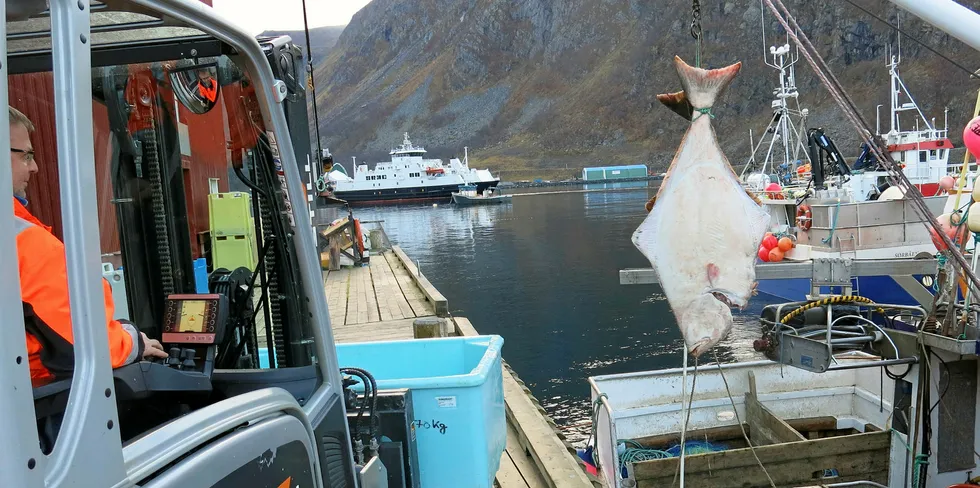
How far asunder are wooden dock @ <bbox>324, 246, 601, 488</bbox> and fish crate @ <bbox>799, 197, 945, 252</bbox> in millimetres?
9386

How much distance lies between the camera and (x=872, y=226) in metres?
15.4

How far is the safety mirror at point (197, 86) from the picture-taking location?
2438 mm

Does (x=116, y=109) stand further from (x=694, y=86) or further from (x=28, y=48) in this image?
(x=694, y=86)

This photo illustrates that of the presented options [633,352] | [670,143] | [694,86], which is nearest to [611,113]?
[670,143]

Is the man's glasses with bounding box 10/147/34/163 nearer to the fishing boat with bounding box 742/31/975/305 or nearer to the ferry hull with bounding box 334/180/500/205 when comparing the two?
the fishing boat with bounding box 742/31/975/305

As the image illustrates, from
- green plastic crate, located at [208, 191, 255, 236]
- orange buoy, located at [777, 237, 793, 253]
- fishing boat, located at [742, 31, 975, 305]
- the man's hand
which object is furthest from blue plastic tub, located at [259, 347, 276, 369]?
orange buoy, located at [777, 237, 793, 253]

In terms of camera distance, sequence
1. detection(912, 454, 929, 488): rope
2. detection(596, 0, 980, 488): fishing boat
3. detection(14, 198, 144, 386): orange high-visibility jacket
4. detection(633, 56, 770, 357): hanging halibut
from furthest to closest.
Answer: detection(912, 454, 929, 488): rope
detection(596, 0, 980, 488): fishing boat
detection(633, 56, 770, 357): hanging halibut
detection(14, 198, 144, 386): orange high-visibility jacket

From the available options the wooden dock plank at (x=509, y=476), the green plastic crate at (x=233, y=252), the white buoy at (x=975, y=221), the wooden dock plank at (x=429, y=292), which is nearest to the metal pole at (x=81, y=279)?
the green plastic crate at (x=233, y=252)

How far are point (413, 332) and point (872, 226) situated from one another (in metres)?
12.2

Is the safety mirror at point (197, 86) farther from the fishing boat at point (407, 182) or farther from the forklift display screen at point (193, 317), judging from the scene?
the fishing boat at point (407, 182)

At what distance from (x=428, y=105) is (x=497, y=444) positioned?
470ft

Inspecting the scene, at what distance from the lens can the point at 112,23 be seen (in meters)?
2.04

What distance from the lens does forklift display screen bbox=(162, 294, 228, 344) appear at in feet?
6.40

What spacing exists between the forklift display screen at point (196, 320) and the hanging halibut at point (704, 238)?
7.00 feet
